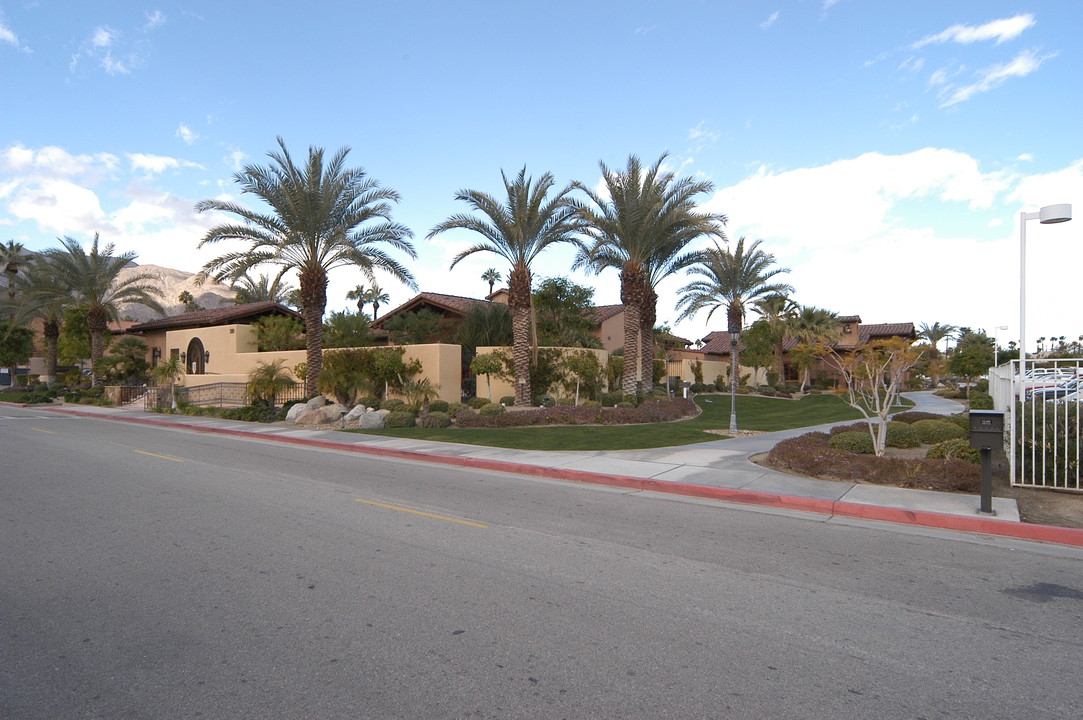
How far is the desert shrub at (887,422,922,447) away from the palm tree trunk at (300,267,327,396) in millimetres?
19447

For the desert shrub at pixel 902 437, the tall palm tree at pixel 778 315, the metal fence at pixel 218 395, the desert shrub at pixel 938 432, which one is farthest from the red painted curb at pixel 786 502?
the tall palm tree at pixel 778 315

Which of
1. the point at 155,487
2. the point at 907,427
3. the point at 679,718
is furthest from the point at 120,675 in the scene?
the point at 907,427

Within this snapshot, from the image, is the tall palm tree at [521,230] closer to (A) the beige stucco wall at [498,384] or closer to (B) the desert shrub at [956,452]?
(A) the beige stucco wall at [498,384]

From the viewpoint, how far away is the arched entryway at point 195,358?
36375mm

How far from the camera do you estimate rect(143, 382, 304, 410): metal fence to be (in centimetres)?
2856

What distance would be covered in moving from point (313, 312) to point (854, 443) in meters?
19.4

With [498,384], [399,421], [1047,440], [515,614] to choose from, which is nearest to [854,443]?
[1047,440]

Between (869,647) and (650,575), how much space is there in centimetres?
195

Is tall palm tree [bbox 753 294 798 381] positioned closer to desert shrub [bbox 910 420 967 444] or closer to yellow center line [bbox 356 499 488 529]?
desert shrub [bbox 910 420 967 444]

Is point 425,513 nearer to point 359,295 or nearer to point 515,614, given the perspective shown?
point 515,614

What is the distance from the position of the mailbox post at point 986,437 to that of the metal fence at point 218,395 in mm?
25045

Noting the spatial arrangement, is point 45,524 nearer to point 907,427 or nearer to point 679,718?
point 679,718

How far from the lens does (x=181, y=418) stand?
A: 2606 centimetres

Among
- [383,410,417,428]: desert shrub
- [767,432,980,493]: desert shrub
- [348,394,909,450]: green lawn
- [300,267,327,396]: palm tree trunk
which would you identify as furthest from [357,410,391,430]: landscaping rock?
[767,432,980,493]: desert shrub
